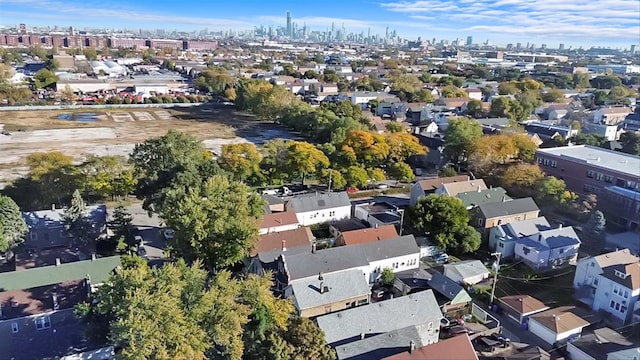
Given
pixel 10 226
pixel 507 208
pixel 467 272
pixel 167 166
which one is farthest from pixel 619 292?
pixel 10 226

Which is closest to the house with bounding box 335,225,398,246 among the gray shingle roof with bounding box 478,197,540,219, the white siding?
the white siding

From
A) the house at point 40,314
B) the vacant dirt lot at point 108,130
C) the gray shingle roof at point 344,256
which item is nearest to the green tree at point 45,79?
the vacant dirt lot at point 108,130

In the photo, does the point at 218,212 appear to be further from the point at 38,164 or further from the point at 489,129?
the point at 489,129

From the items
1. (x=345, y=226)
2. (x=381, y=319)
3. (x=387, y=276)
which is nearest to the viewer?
(x=381, y=319)

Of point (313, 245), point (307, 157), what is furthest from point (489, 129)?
point (313, 245)

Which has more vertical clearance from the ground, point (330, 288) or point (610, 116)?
point (610, 116)

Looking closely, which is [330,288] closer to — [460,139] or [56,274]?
Result: [56,274]

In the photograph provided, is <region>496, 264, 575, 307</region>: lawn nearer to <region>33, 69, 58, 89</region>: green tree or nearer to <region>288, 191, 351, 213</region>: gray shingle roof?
<region>288, 191, 351, 213</region>: gray shingle roof
